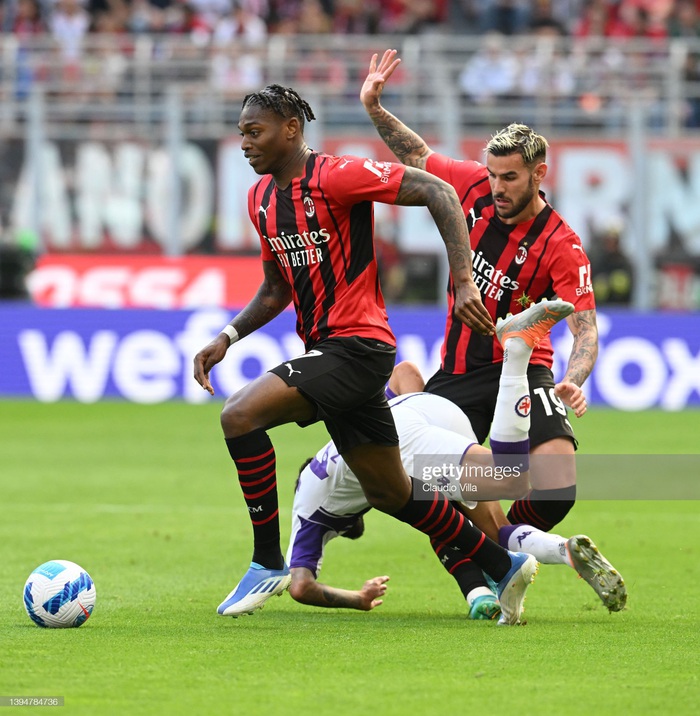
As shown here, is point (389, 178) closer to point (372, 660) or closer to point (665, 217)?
point (372, 660)

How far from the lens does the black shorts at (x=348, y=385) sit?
6070 millimetres

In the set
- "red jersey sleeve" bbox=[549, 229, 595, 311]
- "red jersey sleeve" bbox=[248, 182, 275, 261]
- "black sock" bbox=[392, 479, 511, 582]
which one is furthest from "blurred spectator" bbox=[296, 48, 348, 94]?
"black sock" bbox=[392, 479, 511, 582]

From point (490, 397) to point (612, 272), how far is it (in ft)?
39.8

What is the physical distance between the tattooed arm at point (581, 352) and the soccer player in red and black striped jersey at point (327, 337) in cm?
79

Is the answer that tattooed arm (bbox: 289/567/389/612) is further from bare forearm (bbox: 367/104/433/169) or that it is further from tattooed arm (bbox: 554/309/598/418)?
bare forearm (bbox: 367/104/433/169)

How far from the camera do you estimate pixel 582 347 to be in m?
6.80

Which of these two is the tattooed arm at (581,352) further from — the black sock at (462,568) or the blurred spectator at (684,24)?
the blurred spectator at (684,24)

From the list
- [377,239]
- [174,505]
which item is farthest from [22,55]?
[174,505]

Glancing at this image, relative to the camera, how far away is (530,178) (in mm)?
6906

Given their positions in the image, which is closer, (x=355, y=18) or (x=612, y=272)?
(x=612, y=272)

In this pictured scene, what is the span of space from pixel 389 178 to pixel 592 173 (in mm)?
14226

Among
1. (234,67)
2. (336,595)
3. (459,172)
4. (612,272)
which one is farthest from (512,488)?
(234,67)

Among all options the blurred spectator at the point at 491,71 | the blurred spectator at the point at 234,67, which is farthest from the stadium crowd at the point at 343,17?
the blurred spectator at the point at 491,71

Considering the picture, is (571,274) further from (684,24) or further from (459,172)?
(684,24)
